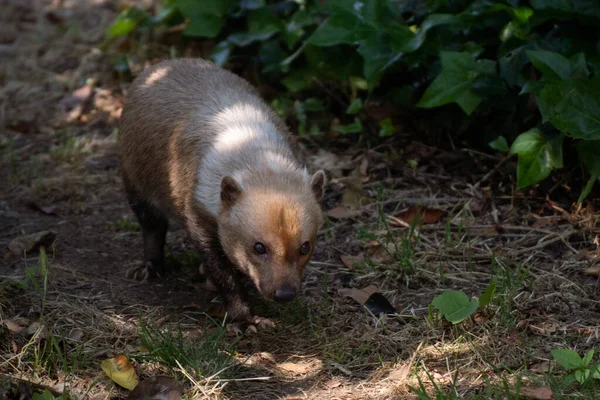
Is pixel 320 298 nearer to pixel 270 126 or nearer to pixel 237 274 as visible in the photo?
pixel 237 274

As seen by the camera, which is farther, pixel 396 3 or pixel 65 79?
pixel 65 79

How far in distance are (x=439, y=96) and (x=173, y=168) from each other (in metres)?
2.12

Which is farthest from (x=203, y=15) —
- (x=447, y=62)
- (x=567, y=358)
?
(x=567, y=358)

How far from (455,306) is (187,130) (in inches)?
85.9

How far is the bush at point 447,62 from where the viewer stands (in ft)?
19.2

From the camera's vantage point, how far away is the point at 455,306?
195 inches

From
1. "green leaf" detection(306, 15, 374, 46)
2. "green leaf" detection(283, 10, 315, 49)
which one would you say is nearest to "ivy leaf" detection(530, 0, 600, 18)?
"green leaf" detection(306, 15, 374, 46)

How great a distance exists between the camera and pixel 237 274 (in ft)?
18.1

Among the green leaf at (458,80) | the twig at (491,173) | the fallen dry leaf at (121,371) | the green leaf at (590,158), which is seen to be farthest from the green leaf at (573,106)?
the fallen dry leaf at (121,371)

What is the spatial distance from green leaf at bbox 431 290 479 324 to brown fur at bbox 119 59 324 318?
87 centimetres

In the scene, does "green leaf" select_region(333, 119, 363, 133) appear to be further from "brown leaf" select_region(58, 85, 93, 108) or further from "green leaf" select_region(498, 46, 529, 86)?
"brown leaf" select_region(58, 85, 93, 108)

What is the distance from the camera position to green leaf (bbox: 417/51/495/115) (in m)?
6.32

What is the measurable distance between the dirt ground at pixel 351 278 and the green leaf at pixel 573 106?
83 cm

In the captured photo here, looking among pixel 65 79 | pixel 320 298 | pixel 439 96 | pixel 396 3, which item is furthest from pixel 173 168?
pixel 65 79
